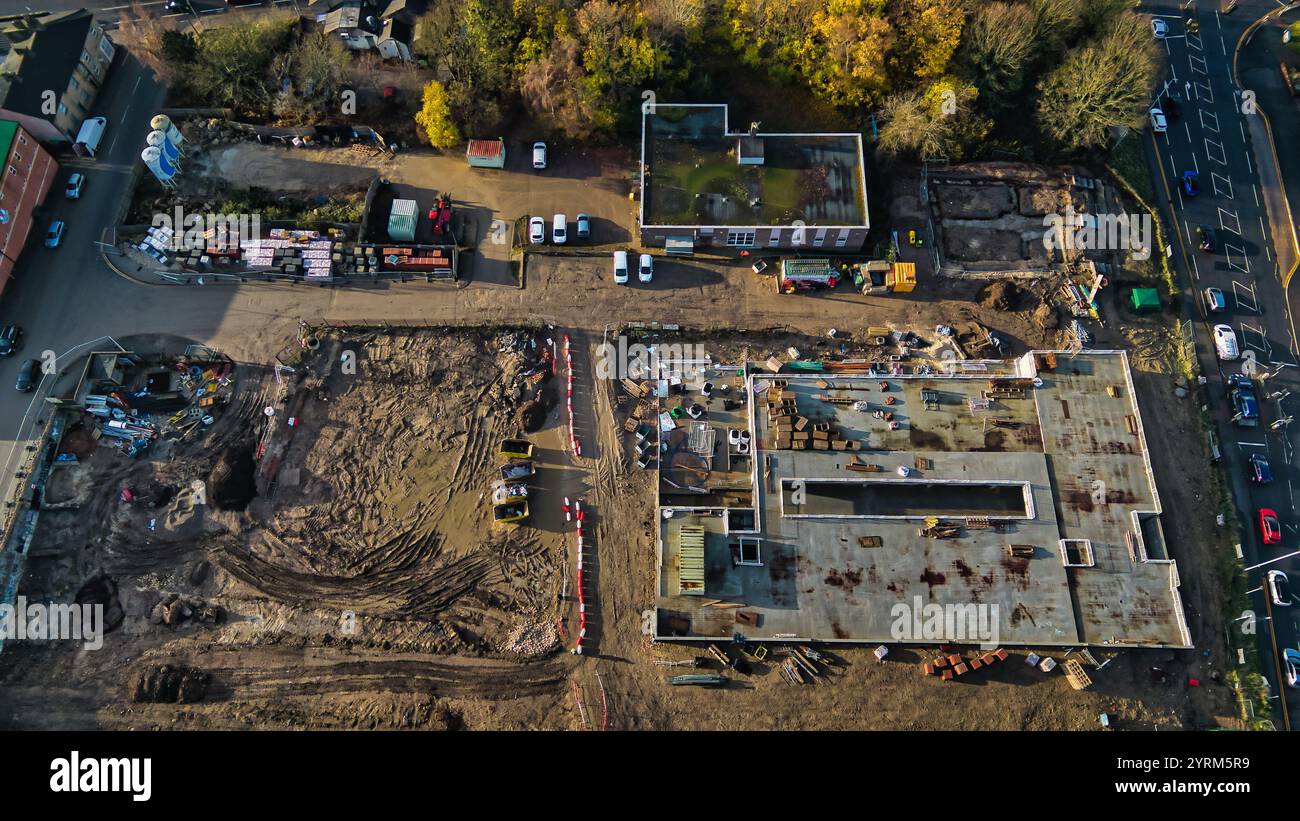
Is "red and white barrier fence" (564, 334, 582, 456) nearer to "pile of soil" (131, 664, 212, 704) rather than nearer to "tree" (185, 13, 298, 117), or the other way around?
"pile of soil" (131, 664, 212, 704)

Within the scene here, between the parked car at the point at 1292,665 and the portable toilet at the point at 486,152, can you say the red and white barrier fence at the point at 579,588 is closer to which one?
the portable toilet at the point at 486,152

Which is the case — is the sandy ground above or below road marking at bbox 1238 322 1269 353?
below

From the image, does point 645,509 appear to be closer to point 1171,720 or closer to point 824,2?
point 1171,720

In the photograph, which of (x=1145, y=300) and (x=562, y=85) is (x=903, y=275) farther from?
(x=562, y=85)

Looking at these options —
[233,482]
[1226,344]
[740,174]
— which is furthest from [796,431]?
[233,482]

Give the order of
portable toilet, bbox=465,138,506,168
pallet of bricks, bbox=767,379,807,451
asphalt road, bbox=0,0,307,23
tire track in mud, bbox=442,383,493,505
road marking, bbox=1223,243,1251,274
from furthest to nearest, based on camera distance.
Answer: asphalt road, bbox=0,0,307,23
portable toilet, bbox=465,138,506,168
road marking, bbox=1223,243,1251,274
tire track in mud, bbox=442,383,493,505
pallet of bricks, bbox=767,379,807,451

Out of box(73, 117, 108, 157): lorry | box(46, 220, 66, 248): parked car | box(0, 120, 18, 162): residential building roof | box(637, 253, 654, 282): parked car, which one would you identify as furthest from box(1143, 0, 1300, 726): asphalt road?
box(0, 120, 18, 162): residential building roof
